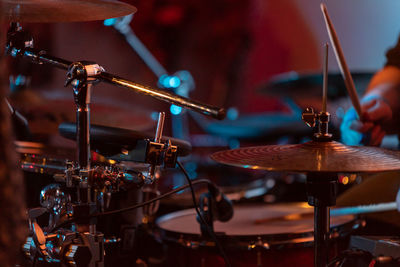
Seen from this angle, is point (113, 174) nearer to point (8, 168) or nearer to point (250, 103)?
point (8, 168)

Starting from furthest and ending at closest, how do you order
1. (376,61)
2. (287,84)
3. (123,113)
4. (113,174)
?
1. (376,61)
2. (287,84)
3. (123,113)
4. (113,174)

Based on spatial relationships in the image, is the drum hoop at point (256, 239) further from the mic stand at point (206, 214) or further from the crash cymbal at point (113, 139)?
the crash cymbal at point (113, 139)

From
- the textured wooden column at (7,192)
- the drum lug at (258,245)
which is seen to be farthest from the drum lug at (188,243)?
the textured wooden column at (7,192)

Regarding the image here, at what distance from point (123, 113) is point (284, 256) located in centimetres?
101

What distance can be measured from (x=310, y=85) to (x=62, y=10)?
1608 mm

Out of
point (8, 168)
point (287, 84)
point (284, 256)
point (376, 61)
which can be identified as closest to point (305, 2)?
point (376, 61)

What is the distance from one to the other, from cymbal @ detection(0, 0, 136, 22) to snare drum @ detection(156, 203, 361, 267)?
0.50 meters

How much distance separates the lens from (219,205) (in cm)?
112

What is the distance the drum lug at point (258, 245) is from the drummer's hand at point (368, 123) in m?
0.35

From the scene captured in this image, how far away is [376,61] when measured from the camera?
128 inches

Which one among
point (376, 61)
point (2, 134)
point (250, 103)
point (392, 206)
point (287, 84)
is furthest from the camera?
point (250, 103)

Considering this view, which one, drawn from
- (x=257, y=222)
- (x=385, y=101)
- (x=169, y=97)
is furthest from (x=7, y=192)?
(x=385, y=101)

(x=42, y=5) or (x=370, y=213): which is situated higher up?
(x=42, y=5)

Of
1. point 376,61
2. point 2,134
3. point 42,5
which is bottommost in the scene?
point 2,134
